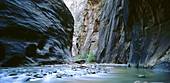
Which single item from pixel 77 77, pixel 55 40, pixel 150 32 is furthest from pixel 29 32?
pixel 150 32

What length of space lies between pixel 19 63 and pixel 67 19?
25.9 ft

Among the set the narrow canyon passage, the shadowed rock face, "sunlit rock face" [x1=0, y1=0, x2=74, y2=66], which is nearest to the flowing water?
the narrow canyon passage

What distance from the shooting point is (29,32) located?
702 centimetres

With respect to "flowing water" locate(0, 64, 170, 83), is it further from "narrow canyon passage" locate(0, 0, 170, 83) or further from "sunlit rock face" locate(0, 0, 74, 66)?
"sunlit rock face" locate(0, 0, 74, 66)

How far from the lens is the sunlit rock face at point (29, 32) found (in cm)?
583

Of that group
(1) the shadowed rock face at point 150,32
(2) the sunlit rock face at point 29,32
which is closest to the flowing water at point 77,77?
(1) the shadowed rock face at point 150,32

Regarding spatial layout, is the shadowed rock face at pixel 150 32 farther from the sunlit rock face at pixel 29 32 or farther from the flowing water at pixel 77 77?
the sunlit rock face at pixel 29 32

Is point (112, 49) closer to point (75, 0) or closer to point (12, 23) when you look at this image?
point (12, 23)

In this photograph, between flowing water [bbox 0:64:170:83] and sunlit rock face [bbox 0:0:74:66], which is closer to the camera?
flowing water [bbox 0:64:170:83]

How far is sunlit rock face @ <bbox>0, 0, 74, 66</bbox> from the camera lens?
5.83 meters

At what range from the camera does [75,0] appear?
53281mm

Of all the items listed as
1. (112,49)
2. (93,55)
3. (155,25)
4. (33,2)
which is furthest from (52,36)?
(93,55)

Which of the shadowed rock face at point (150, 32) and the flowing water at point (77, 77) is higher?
the shadowed rock face at point (150, 32)

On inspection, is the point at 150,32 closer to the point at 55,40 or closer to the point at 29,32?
the point at 29,32
